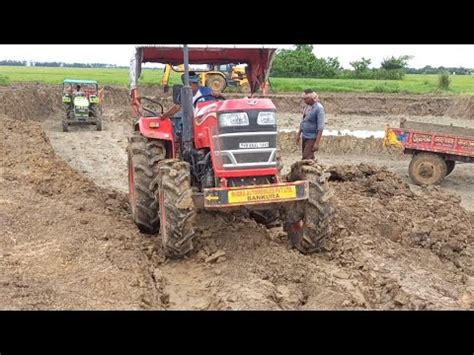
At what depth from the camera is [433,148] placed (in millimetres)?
13523

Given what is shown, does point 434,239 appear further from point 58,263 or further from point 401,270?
point 58,263

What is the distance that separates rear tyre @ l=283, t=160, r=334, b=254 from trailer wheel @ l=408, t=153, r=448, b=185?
23.5ft

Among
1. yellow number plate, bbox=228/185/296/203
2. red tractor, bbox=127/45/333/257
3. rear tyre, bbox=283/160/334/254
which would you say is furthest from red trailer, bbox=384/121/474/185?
yellow number plate, bbox=228/185/296/203

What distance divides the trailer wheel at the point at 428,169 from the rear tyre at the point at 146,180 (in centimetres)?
780

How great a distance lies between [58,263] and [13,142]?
30.0ft

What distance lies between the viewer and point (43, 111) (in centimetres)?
2994

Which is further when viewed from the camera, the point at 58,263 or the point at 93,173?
the point at 93,173

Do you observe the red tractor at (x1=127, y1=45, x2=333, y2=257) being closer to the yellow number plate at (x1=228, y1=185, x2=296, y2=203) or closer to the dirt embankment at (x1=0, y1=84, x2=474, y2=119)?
the yellow number plate at (x1=228, y1=185, x2=296, y2=203)

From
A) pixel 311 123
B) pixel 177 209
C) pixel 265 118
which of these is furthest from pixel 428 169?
pixel 177 209

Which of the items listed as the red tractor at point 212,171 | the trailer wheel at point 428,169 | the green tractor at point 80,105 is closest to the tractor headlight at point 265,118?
the red tractor at point 212,171

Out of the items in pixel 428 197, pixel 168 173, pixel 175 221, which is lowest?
pixel 428 197

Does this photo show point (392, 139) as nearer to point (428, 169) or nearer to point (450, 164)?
point (428, 169)

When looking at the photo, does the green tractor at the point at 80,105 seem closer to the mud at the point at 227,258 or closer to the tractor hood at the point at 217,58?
the mud at the point at 227,258
